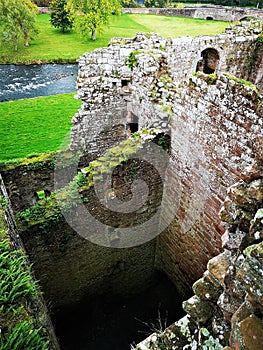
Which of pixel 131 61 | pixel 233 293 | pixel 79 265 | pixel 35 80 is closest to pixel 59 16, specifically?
pixel 35 80

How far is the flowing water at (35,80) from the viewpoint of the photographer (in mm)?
23875

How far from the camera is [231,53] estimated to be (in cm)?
989

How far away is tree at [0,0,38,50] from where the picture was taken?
2942cm

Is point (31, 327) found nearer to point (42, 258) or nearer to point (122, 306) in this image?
point (42, 258)

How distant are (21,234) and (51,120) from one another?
1345 cm

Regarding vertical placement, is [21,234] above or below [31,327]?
below

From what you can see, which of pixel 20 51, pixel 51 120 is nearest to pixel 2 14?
pixel 20 51

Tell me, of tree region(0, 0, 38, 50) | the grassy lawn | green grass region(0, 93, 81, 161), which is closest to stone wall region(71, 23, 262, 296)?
green grass region(0, 93, 81, 161)

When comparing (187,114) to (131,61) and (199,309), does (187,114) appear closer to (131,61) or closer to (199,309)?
(131,61)

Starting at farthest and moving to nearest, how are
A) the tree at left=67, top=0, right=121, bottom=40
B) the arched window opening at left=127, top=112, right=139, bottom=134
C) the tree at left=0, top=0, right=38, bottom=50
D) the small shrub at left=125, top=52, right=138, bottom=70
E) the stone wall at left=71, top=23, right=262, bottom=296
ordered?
the tree at left=67, top=0, right=121, bottom=40 < the tree at left=0, top=0, right=38, bottom=50 < the arched window opening at left=127, top=112, right=139, bottom=134 < the small shrub at left=125, top=52, right=138, bottom=70 < the stone wall at left=71, top=23, right=262, bottom=296

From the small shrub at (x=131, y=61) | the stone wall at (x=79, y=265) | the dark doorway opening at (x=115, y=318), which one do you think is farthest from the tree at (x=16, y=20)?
the dark doorway opening at (x=115, y=318)

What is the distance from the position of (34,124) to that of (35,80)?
34.2 feet

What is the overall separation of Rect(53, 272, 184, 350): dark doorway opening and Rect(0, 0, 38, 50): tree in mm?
30453

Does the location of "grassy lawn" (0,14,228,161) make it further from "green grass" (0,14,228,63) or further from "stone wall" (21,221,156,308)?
"stone wall" (21,221,156,308)
